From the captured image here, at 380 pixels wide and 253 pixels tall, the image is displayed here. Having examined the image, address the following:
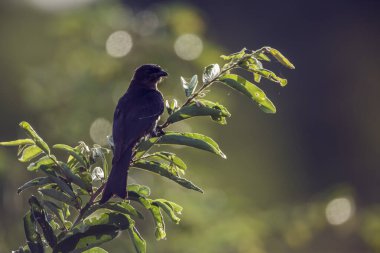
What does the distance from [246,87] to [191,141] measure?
36 centimetres

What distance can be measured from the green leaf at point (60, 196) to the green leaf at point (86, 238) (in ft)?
0.54

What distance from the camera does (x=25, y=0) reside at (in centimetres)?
1622

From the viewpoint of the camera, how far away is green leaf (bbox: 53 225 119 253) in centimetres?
340

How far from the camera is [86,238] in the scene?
346 centimetres

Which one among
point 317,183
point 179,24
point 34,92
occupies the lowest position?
point 317,183

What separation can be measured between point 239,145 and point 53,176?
50.1 ft

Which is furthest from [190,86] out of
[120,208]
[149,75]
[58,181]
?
[149,75]

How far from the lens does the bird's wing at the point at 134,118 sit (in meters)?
4.40

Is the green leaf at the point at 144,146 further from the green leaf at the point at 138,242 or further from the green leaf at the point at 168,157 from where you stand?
the green leaf at the point at 138,242

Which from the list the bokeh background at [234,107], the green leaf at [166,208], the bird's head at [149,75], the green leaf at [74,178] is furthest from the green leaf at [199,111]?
the bokeh background at [234,107]

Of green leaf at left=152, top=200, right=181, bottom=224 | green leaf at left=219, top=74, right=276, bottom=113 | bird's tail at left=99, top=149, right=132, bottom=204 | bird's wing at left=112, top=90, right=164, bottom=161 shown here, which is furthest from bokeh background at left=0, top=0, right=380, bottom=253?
green leaf at left=219, top=74, right=276, bottom=113

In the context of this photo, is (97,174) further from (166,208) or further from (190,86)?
(190,86)

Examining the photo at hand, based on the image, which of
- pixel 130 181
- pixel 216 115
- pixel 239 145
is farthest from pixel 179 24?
pixel 239 145

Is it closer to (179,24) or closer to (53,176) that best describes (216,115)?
(53,176)
